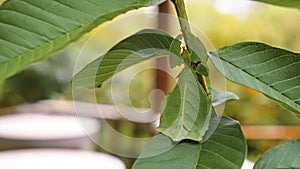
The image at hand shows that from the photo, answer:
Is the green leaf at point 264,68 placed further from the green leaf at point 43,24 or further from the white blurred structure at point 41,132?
the white blurred structure at point 41,132

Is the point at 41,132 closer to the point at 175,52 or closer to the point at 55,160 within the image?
the point at 55,160

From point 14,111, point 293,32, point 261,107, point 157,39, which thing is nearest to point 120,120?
point 14,111

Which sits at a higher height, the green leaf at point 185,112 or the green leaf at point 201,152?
the green leaf at point 185,112

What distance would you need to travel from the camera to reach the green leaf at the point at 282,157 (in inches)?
14.1

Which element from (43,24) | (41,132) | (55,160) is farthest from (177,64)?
(41,132)

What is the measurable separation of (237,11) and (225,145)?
125 inches

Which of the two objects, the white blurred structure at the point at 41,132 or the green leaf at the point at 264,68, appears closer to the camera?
the green leaf at the point at 264,68

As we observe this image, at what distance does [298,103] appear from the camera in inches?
13.8

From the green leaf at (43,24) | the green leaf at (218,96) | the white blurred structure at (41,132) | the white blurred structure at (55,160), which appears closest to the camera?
the green leaf at (43,24)

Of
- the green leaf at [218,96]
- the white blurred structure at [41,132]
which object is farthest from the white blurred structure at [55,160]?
the green leaf at [218,96]

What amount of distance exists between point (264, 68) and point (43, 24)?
16 cm

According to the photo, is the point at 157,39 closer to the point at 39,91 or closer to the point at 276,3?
the point at 276,3

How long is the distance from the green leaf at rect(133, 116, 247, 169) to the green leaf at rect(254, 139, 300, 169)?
0.11 feet

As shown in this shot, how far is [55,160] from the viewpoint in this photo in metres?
1.70
